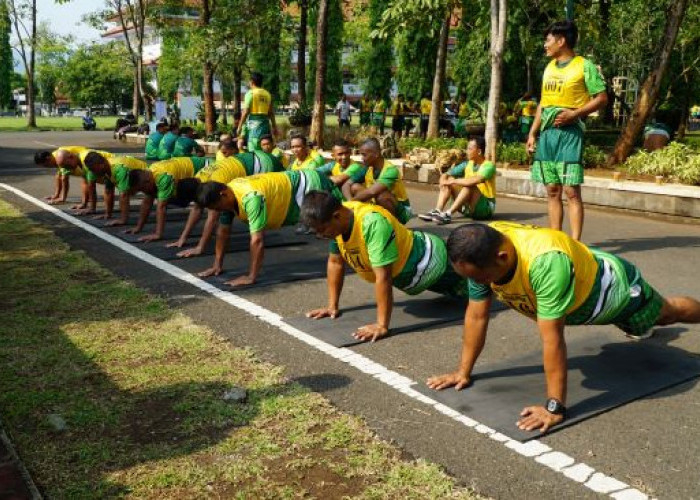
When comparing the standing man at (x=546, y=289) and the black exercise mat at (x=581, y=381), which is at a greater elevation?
the standing man at (x=546, y=289)

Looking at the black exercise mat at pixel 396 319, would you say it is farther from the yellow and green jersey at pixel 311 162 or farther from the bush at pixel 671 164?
the bush at pixel 671 164

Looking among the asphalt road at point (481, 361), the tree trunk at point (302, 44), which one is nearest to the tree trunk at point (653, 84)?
the asphalt road at point (481, 361)

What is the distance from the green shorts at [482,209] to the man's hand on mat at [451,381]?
19.7 feet

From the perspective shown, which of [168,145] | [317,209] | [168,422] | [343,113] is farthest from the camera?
[343,113]

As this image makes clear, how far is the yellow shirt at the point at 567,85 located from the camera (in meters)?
6.44

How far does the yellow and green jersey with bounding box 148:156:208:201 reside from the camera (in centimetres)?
862

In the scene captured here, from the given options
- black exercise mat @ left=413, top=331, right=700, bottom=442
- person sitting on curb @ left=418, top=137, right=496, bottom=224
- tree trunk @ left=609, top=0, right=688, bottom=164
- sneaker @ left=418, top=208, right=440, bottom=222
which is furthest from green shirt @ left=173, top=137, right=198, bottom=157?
black exercise mat @ left=413, top=331, right=700, bottom=442

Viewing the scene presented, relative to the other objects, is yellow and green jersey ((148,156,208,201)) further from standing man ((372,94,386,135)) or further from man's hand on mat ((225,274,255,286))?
standing man ((372,94,386,135))

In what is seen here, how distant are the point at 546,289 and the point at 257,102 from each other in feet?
28.3

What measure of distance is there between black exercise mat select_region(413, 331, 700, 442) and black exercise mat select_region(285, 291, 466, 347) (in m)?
0.86

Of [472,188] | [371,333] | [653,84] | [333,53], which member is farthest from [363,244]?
[333,53]

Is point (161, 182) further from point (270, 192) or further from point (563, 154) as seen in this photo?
point (563, 154)

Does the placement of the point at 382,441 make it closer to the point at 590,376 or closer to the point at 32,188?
the point at 590,376

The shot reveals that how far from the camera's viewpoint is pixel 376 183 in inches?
303
